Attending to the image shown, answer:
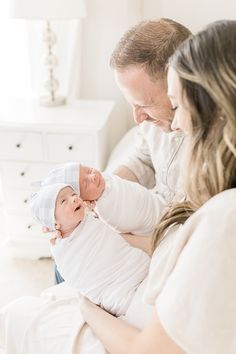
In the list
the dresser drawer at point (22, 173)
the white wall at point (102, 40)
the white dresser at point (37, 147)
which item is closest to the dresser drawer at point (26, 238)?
the white dresser at point (37, 147)

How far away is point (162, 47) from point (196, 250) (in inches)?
26.0

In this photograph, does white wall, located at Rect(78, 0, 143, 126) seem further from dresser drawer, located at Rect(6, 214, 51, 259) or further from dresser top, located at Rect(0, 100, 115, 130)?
dresser drawer, located at Rect(6, 214, 51, 259)

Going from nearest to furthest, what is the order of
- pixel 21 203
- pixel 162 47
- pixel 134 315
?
pixel 134 315, pixel 162 47, pixel 21 203

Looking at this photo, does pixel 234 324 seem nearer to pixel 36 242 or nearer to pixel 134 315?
pixel 134 315

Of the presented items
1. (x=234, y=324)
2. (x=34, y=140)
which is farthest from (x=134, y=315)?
(x=34, y=140)

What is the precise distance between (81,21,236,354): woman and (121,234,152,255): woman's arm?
384 mm

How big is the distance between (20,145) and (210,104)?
1.38m

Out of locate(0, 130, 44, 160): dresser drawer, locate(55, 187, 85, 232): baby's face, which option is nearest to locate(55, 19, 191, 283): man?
locate(55, 187, 85, 232): baby's face

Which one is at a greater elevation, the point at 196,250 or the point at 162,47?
the point at 162,47

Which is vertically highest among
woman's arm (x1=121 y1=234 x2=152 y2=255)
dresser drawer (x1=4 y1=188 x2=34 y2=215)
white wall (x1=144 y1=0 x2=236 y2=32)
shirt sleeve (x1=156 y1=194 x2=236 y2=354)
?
white wall (x1=144 y1=0 x2=236 y2=32)

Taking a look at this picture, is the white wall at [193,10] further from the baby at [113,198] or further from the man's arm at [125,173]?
the baby at [113,198]

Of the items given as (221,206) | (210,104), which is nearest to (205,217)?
(221,206)

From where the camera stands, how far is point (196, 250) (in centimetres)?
77

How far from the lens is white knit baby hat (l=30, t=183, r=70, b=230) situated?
3.88ft
